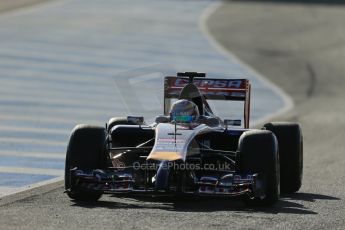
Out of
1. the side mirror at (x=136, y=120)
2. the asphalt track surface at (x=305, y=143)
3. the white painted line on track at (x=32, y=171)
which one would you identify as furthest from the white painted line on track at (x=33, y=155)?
the asphalt track surface at (x=305, y=143)

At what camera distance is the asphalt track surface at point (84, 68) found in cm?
1553

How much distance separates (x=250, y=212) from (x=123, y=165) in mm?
2069

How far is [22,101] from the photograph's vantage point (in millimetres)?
20891

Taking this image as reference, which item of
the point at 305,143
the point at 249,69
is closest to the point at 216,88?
the point at 305,143

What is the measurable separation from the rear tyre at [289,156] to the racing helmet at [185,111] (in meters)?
1.17

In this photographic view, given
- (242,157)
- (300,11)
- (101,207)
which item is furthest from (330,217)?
(300,11)

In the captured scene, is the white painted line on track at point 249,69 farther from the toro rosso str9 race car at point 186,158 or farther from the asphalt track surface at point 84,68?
the toro rosso str9 race car at point 186,158

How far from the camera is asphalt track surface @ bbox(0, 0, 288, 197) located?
15.5 meters

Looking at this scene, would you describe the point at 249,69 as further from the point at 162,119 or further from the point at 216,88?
the point at 162,119

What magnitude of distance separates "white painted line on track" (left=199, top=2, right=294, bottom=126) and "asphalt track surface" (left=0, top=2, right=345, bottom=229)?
26 centimetres

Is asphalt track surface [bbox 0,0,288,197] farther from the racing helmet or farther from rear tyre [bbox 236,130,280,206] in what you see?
rear tyre [bbox 236,130,280,206]

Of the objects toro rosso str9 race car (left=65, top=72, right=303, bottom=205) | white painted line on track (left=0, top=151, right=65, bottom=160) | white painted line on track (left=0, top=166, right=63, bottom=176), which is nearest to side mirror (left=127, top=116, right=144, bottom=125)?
toro rosso str9 race car (left=65, top=72, right=303, bottom=205)

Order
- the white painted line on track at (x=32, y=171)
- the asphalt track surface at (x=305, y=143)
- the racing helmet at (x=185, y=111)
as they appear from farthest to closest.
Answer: the white painted line on track at (x=32, y=171) → the racing helmet at (x=185, y=111) → the asphalt track surface at (x=305, y=143)

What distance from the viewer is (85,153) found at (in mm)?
11180
